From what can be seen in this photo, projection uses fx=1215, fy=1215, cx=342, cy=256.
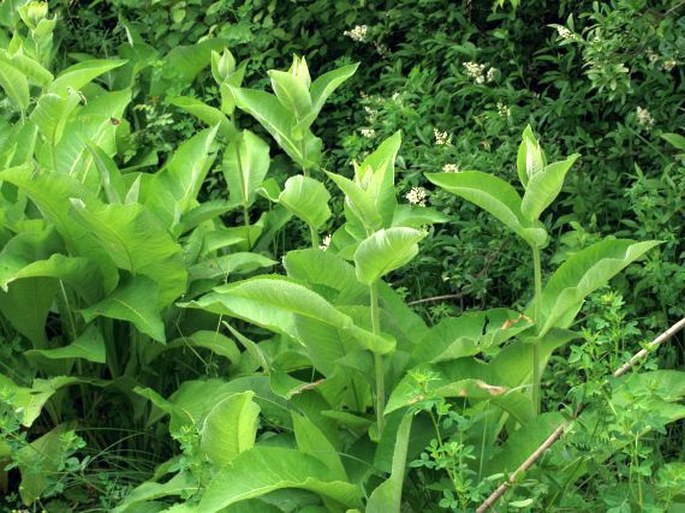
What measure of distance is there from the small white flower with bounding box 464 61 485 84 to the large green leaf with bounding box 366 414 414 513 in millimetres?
2183

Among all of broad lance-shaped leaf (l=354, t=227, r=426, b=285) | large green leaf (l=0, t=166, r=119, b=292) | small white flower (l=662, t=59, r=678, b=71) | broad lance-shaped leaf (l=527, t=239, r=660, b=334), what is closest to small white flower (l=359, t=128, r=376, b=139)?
small white flower (l=662, t=59, r=678, b=71)

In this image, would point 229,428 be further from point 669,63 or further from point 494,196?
point 669,63

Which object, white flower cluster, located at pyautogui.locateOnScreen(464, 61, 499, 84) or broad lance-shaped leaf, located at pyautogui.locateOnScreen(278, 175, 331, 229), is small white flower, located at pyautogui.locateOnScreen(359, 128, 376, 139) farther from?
broad lance-shaped leaf, located at pyautogui.locateOnScreen(278, 175, 331, 229)

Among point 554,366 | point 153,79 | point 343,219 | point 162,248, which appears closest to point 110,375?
point 162,248

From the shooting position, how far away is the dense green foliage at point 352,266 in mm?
2848

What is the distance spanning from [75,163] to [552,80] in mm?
1813

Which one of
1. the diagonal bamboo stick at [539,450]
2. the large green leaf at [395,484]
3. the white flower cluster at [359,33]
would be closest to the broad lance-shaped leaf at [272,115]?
the large green leaf at [395,484]

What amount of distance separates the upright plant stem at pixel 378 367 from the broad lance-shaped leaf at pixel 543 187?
410 mm

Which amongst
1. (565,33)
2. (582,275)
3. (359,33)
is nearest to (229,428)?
(582,275)

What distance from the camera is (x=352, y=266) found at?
11.2ft

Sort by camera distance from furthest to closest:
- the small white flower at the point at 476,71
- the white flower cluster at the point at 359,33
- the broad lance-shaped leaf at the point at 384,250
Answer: the white flower cluster at the point at 359,33, the small white flower at the point at 476,71, the broad lance-shaped leaf at the point at 384,250

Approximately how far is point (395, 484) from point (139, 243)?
4.36 ft

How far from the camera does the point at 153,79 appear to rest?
18.1ft

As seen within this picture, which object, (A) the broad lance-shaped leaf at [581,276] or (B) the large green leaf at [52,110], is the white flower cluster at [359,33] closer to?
(B) the large green leaf at [52,110]
